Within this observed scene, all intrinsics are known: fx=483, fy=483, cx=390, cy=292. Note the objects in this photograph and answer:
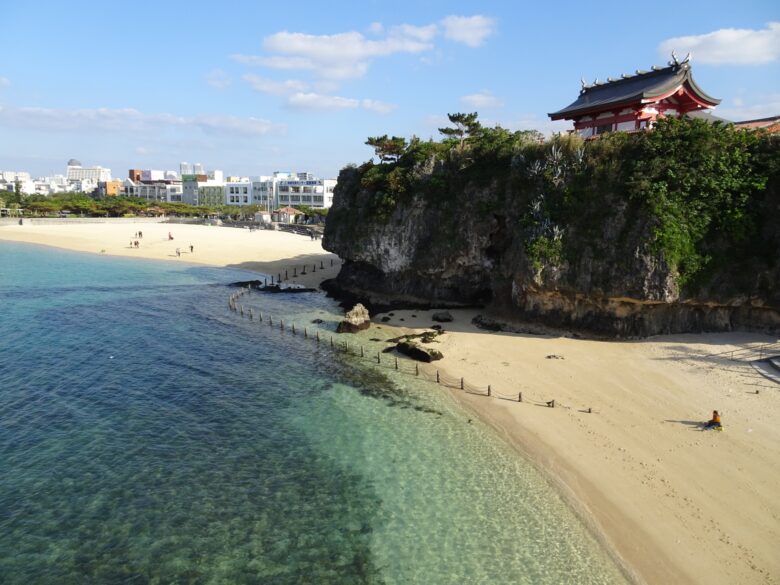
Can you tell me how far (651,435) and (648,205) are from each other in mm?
17333

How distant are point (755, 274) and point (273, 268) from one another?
2178 inches

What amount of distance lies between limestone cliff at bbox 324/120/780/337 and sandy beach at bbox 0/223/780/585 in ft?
7.69

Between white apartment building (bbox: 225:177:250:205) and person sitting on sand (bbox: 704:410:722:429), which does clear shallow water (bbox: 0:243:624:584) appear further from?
white apartment building (bbox: 225:177:250:205)

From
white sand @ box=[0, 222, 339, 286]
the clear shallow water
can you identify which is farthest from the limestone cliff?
white sand @ box=[0, 222, 339, 286]

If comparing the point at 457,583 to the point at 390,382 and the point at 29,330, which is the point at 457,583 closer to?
the point at 390,382

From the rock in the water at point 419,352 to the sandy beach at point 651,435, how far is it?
2.89 ft

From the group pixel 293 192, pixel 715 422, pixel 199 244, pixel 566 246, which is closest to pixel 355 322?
pixel 566 246

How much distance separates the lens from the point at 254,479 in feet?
60.7

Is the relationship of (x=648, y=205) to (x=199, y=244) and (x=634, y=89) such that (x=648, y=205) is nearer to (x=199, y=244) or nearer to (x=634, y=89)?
(x=634, y=89)

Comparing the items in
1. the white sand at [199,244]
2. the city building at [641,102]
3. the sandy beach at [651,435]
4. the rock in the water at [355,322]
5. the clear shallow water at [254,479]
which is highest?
the city building at [641,102]

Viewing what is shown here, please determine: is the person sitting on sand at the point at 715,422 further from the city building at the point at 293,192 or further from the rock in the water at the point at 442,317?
the city building at the point at 293,192

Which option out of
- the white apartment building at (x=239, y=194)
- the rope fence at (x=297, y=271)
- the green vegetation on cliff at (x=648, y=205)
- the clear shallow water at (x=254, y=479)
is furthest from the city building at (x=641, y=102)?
the white apartment building at (x=239, y=194)

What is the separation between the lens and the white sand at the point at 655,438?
14.6 metres

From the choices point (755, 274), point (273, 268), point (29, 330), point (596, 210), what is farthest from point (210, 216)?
point (755, 274)
